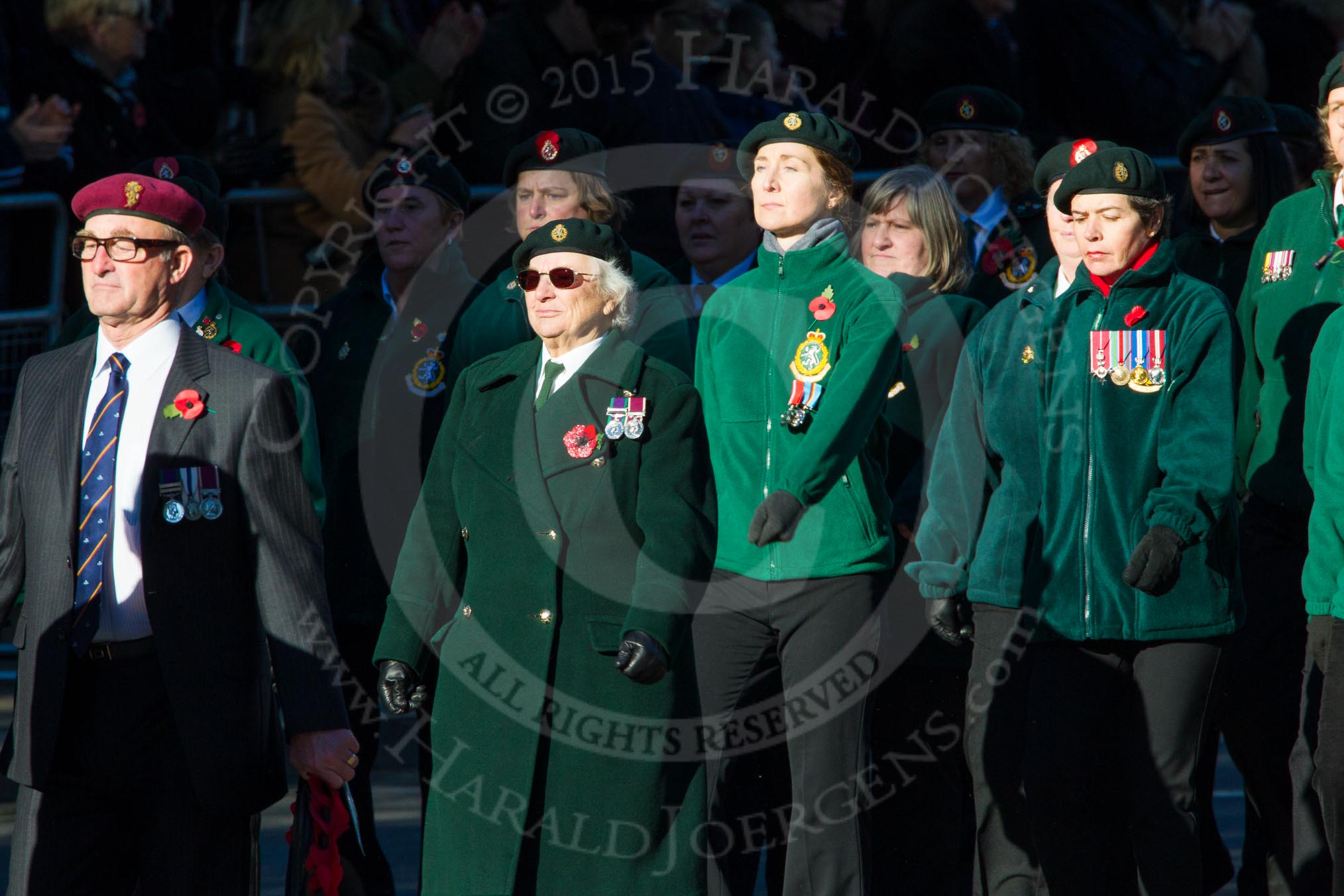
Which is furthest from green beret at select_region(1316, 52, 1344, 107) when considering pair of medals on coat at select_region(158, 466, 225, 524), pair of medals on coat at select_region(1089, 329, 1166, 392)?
pair of medals on coat at select_region(158, 466, 225, 524)

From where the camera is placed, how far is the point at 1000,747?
19.0ft

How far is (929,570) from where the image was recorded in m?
5.76

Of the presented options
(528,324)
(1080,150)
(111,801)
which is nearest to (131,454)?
(111,801)

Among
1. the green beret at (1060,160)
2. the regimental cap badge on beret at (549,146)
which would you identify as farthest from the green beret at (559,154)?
the green beret at (1060,160)

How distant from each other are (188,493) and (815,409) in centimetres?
189

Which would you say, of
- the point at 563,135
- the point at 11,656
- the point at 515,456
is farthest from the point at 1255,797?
the point at 11,656

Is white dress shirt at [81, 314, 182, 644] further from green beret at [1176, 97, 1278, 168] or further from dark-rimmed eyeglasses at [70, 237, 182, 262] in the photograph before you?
green beret at [1176, 97, 1278, 168]

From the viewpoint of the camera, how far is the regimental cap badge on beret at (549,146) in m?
6.88

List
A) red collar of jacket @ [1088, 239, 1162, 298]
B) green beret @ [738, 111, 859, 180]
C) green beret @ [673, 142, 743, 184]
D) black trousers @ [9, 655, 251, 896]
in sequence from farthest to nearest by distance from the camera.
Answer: green beret @ [673, 142, 743, 184] < green beret @ [738, 111, 859, 180] < red collar of jacket @ [1088, 239, 1162, 298] < black trousers @ [9, 655, 251, 896]

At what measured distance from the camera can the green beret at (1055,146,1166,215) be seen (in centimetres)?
551

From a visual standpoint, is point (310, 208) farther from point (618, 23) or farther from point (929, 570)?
point (929, 570)

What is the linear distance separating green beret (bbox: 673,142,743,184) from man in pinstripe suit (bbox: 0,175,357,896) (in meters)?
2.83

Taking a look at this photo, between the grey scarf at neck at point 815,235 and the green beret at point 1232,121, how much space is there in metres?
1.81

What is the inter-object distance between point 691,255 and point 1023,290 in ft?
6.02
